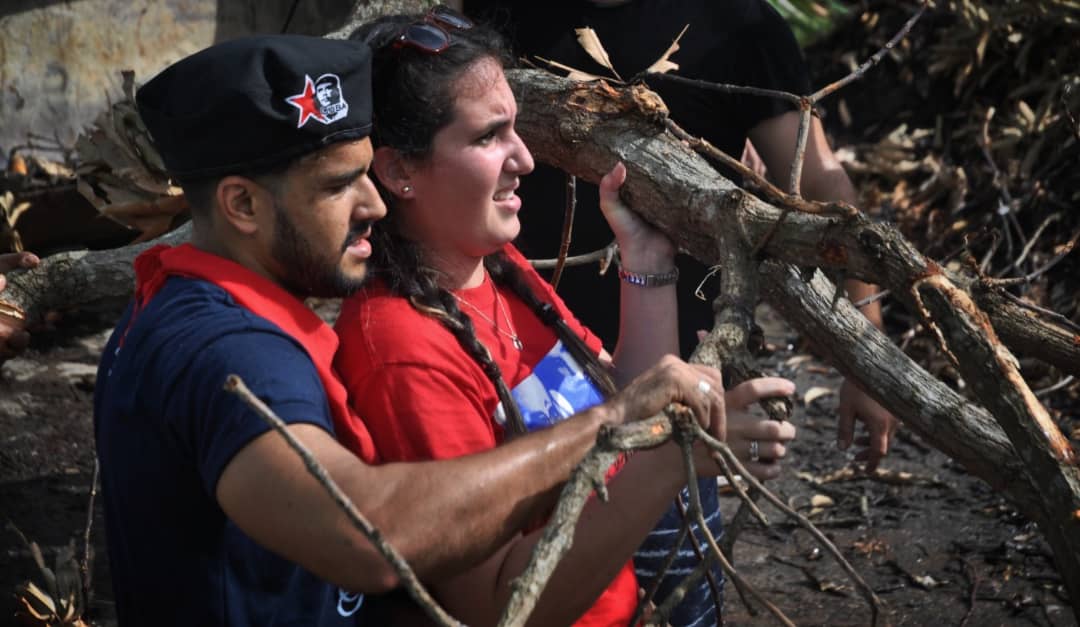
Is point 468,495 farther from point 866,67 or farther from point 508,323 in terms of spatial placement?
point 866,67

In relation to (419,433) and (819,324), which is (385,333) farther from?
(819,324)

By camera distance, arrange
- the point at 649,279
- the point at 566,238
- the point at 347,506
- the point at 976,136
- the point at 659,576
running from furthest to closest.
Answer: the point at 976,136, the point at 566,238, the point at 649,279, the point at 659,576, the point at 347,506

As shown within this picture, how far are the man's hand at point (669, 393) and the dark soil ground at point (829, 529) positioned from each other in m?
2.02

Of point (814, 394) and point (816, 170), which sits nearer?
point (816, 170)

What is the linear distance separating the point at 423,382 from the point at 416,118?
534 mm

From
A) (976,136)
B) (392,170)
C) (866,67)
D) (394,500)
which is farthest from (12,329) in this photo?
(976,136)

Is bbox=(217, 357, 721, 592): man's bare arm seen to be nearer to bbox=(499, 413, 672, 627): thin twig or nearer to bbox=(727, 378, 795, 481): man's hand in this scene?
bbox=(499, 413, 672, 627): thin twig

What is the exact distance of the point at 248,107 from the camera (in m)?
1.76

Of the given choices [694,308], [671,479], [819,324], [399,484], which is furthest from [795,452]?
[399,484]

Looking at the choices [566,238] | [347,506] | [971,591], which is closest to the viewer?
[347,506]

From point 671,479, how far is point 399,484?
0.46m

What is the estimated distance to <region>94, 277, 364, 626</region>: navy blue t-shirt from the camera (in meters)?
1.62

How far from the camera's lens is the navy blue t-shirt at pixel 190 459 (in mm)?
1625

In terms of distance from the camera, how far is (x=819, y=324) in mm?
2590
